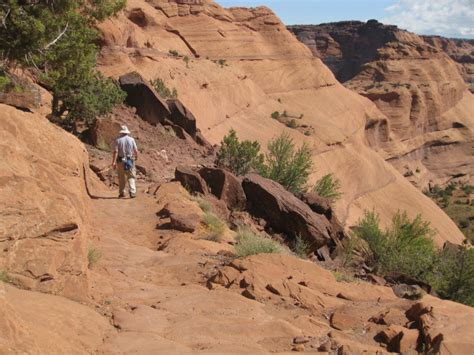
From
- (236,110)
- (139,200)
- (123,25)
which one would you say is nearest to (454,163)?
(236,110)

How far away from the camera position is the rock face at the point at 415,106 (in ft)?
208

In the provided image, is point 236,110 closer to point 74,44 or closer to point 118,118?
point 118,118

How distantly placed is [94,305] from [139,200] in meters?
6.50

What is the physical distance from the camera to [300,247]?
1288 centimetres

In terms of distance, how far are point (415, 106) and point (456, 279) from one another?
56469 mm

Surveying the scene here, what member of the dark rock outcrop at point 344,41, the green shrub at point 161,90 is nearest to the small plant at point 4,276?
the green shrub at point 161,90

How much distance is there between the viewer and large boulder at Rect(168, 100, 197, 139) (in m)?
21.5

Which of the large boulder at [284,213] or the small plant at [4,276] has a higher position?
the small plant at [4,276]

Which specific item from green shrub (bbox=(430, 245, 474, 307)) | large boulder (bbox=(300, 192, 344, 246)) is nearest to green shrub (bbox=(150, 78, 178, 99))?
large boulder (bbox=(300, 192, 344, 246))

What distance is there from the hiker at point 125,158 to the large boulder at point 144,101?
26.0 feet

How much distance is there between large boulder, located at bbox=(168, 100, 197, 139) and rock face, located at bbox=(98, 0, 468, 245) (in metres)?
3.92

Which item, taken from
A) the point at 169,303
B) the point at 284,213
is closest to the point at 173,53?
the point at 284,213

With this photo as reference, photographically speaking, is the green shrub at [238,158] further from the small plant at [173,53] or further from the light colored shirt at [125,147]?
the small plant at [173,53]

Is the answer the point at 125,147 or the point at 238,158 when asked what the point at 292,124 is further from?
the point at 125,147
